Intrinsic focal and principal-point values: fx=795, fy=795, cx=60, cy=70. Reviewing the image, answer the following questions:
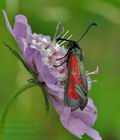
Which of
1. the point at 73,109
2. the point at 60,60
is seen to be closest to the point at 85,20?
the point at 60,60

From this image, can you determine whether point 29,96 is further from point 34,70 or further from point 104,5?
point 34,70

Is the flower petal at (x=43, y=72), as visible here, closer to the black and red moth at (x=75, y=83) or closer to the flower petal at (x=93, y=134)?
the black and red moth at (x=75, y=83)

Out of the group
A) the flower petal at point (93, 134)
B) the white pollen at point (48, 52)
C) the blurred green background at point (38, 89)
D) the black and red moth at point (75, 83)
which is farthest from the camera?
the blurred green background at point (38, 89)

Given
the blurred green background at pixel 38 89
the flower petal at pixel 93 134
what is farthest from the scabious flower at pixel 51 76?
the blurred green background at pixel 38 89

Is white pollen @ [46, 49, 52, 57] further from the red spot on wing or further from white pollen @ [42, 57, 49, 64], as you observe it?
the red spot on wing

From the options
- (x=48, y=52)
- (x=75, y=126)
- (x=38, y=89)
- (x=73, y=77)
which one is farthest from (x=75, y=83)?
(x=38, y=89)

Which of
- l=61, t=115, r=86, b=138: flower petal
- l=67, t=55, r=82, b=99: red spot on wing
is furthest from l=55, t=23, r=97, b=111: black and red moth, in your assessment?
l=61, t=115, r=86, b=138: flower petal

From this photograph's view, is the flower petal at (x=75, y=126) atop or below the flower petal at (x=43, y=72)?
below
